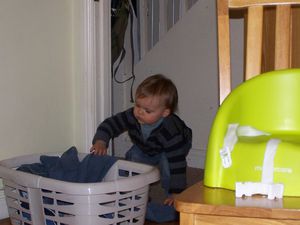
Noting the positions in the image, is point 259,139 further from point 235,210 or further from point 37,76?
point 37,76

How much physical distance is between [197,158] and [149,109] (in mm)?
862

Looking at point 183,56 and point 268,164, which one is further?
point 183,56

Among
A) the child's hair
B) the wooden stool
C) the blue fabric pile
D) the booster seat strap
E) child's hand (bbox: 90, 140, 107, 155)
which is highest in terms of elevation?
the child's hair

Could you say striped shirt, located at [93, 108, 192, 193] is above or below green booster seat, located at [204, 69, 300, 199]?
below

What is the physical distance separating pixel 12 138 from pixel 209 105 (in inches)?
44.5

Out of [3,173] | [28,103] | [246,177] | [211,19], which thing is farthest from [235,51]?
[246,177]

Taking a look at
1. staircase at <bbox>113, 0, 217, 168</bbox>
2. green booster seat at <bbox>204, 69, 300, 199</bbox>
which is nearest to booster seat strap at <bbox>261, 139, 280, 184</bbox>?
green booster seat at <bbox>204, 69, 300, 199</bbox>

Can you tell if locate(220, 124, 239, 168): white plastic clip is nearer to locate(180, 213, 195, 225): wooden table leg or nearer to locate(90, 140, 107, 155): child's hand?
locate(180, 213, 195, 225): wooden table leg

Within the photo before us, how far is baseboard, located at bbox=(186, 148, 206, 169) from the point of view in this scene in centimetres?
249

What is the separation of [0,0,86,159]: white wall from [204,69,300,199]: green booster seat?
91 cm

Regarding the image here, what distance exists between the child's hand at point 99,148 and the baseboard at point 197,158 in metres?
0.90

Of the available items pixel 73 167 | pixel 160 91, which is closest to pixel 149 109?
pixel 160 91

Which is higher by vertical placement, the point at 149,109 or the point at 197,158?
the point at 149,109

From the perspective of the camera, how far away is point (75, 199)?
1263 mm
